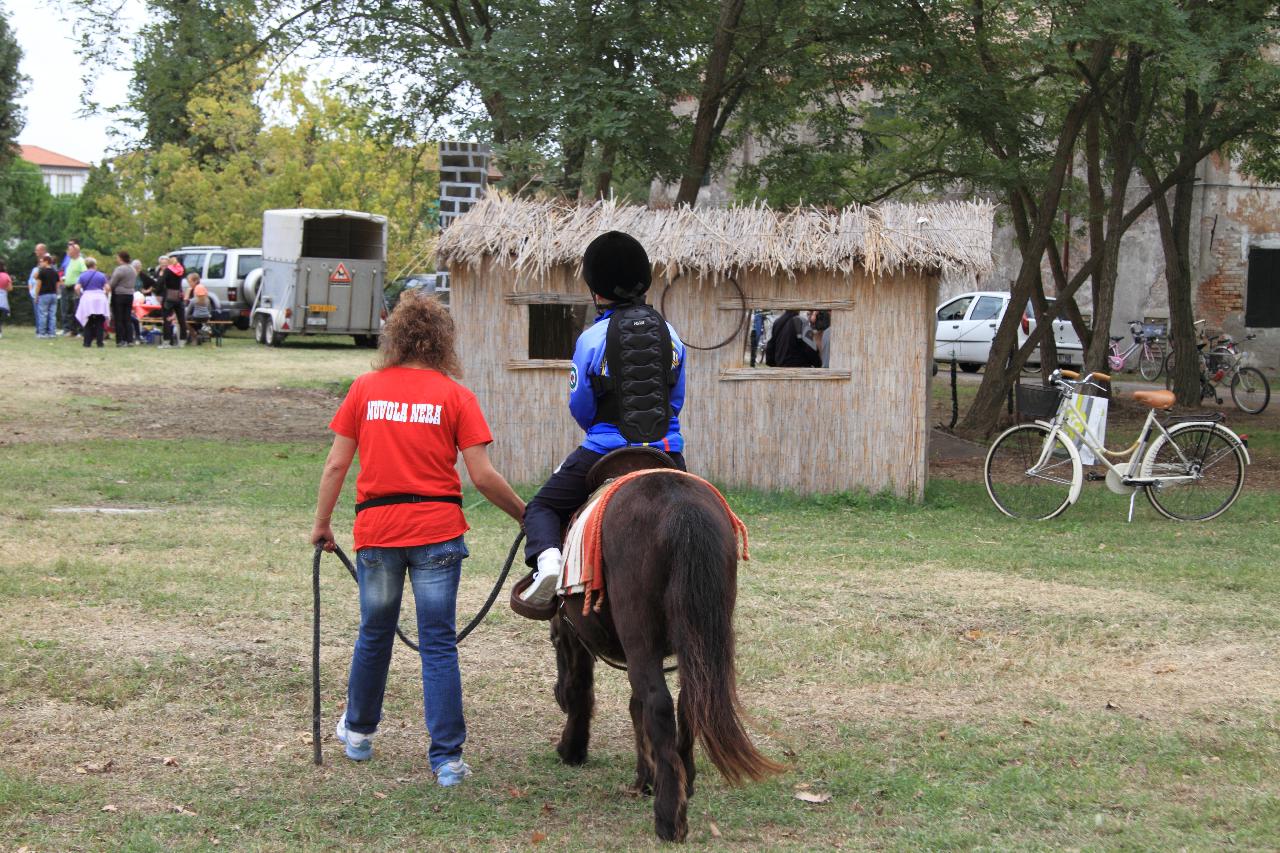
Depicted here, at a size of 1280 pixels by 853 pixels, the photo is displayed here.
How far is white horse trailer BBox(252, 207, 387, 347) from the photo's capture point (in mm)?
30391

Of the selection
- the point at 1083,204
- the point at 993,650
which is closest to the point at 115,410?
the point at 993,650

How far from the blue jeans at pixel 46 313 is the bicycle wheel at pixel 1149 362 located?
2311 cm

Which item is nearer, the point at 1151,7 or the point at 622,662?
the point at 622,662

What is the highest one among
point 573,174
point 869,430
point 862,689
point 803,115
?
point 803,115

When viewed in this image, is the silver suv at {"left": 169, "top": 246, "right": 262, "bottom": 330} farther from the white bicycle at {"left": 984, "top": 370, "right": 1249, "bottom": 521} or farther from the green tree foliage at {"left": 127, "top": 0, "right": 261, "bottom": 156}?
the white bicycle at {"left": 984, "top": 370, "right": 1249, "bottom": 521}

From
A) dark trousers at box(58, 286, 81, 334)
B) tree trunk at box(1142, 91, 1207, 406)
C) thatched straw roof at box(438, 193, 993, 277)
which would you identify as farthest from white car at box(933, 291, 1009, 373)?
dark trousers at box(58, 286, 81, 334)

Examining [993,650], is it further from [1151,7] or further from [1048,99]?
[1048,99]

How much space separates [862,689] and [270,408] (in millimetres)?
14191

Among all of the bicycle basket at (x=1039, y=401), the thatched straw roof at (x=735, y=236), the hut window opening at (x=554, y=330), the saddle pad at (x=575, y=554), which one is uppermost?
the thatched straw roof at (x=735, y=236)

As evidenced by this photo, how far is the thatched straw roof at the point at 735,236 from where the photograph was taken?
1201 centimetres

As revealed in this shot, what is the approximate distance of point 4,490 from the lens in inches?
456

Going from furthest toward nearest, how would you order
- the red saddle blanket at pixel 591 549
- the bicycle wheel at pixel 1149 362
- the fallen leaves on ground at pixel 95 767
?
the bicycle wheel at pixel 1149 362, the fallen leaves on ground at pixel 95 767, the red saddle blanket at pixel 591 549

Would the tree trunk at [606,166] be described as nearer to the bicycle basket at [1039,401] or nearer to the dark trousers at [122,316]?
the bicycle basket at [1039,401]

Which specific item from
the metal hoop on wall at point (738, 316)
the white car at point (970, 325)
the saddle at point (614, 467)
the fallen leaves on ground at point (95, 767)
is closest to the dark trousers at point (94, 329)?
the white car at point (970, 325)
